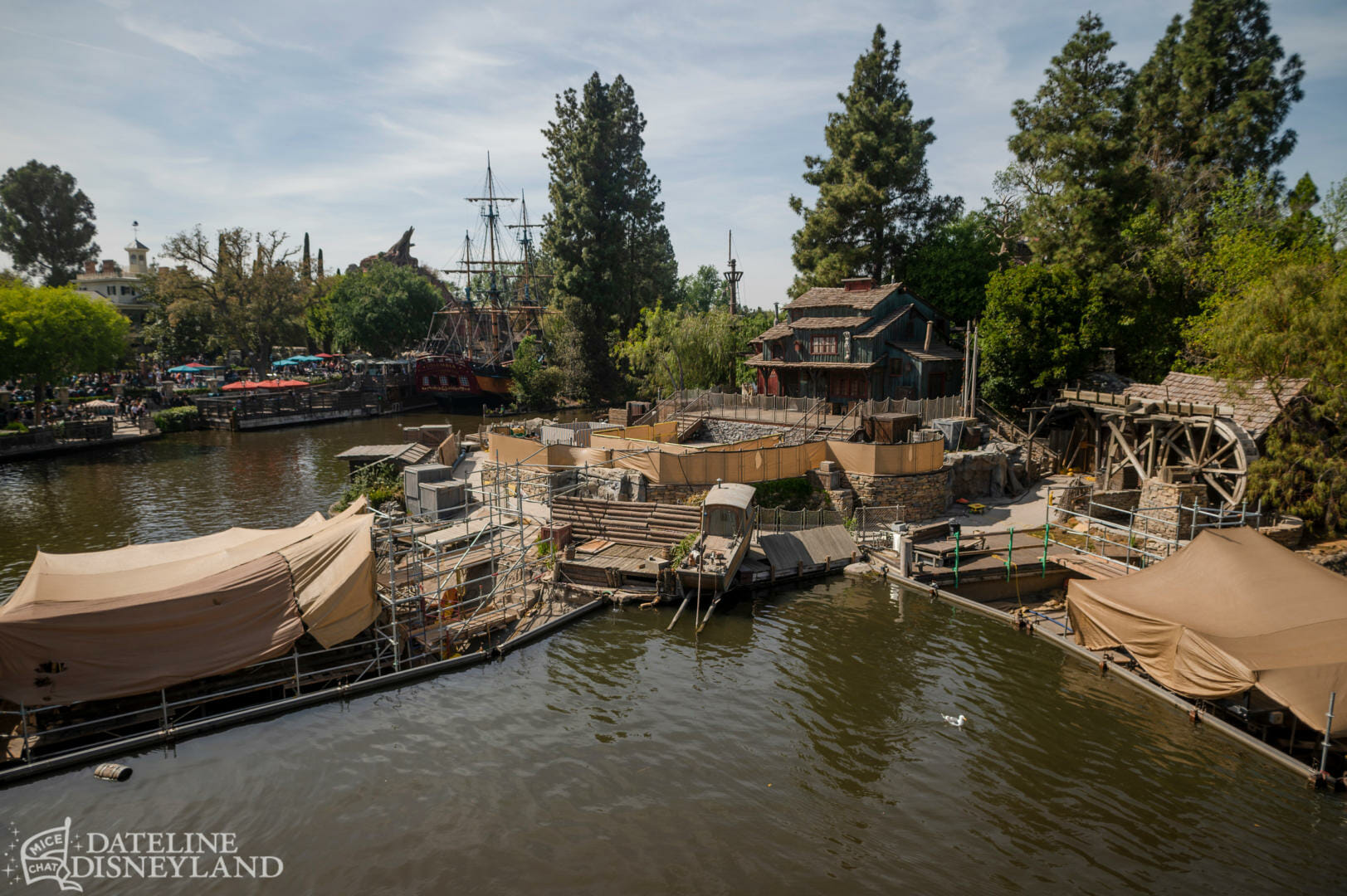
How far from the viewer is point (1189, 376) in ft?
112

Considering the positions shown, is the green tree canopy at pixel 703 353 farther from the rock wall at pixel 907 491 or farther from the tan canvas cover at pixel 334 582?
the tan canvas cover at pixel 334 582

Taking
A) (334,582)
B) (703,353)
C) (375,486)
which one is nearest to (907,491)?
(334,582)

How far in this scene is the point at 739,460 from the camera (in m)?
31.8

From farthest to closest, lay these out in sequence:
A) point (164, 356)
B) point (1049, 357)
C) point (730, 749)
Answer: point (164, 356), point (1049, 357), point (730, 749)

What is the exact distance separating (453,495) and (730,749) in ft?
59.3

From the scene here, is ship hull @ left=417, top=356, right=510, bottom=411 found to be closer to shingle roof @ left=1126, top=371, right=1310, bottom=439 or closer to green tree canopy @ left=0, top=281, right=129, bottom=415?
green tree canopy @ left=0, top=281, right=129, bottom=415

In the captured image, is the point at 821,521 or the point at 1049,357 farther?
the point at 1049,357

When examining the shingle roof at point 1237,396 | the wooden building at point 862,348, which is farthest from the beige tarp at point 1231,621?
the wooden building at point 862,348

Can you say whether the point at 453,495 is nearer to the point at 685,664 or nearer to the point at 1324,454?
the point at 685,664

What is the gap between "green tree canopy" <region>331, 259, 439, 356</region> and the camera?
301 feet

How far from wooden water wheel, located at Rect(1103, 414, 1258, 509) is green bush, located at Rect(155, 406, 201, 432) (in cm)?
6865

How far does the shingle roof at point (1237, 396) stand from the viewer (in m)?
29.4

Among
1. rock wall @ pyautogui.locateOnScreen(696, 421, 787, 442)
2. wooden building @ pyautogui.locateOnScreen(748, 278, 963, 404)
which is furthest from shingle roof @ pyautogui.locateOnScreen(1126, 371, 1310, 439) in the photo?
rock wall @ pyautogui.locateOnScreen(696, 421, 787, 442)

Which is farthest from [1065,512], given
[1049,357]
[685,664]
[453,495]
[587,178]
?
[587,178]
